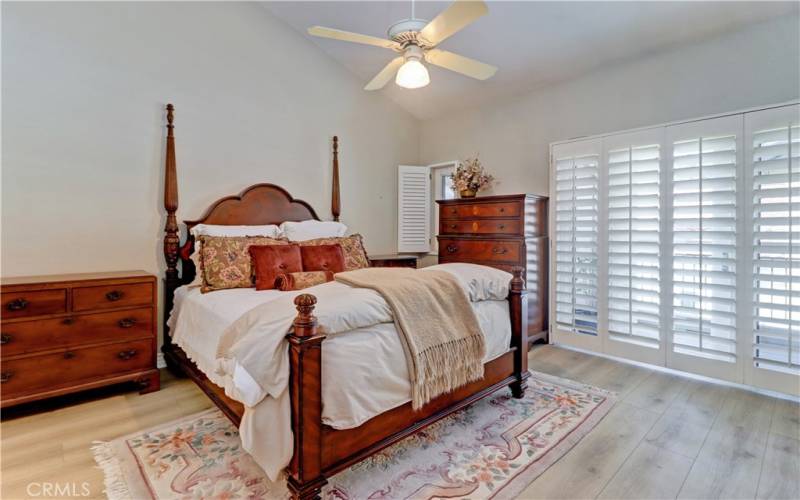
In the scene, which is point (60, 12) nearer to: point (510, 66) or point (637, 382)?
point (510, 66)

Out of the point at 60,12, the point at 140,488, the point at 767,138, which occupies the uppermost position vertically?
the point at 60,12

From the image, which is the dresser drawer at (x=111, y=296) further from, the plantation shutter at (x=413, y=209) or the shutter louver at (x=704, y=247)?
the shutter louver at (x=704, y=247)

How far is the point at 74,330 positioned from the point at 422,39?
2.75 m

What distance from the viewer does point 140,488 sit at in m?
1.68

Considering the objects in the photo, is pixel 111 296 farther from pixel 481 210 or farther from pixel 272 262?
pixel 481 210

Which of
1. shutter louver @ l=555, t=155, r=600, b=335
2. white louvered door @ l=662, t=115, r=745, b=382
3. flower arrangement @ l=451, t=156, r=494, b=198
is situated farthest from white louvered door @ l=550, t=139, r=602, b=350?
flower arrangement @ l=451, t=156, r=494, b=198

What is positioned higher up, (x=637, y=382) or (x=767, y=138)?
(x=767, y=138)

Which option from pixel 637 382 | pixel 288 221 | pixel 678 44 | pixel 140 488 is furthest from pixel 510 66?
pixel 140 488

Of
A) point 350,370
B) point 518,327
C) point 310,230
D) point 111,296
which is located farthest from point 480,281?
point 111,296

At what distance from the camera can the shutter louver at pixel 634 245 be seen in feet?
9.98

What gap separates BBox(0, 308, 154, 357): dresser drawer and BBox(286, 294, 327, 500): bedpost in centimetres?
178

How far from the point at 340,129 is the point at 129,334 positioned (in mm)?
2811

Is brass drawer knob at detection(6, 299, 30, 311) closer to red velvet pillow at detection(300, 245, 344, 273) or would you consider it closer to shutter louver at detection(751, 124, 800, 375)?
red velvet pillow at detection(300, 245, 344, 273)

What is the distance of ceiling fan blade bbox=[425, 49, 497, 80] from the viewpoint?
7.50 feet
